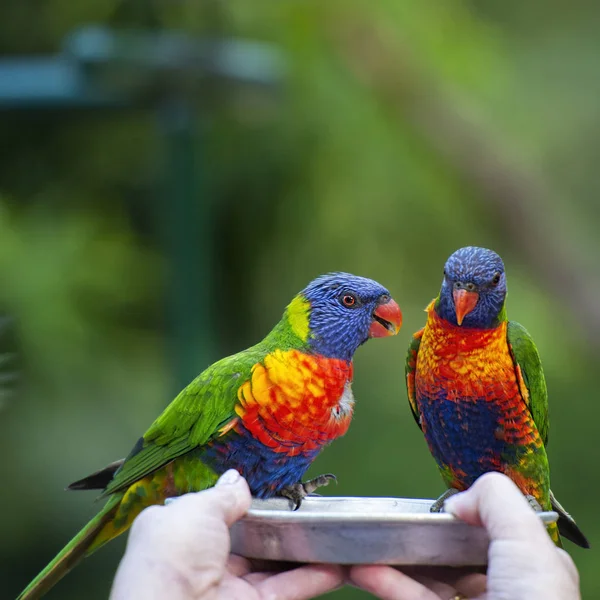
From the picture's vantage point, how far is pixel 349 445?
486 centimetres

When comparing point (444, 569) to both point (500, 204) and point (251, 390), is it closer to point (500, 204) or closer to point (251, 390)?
point (251, 390)

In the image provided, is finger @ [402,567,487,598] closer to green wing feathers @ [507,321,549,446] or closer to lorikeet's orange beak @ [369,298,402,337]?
green wing feathers @ [507,321,549,446]

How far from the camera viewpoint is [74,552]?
1.61 meters

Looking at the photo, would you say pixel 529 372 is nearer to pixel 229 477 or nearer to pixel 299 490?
pixel 299 490

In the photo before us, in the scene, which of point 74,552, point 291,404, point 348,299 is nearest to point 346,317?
→ point 348,299

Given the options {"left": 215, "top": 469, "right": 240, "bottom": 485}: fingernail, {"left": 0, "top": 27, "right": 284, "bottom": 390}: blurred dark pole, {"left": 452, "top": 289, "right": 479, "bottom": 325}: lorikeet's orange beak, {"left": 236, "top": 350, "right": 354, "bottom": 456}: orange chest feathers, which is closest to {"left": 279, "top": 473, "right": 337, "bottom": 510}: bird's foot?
{"left": 236, "top": 350, "right": 354, "bottom": 456}: orange chest feathers

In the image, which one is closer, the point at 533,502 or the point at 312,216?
the point at 533,502

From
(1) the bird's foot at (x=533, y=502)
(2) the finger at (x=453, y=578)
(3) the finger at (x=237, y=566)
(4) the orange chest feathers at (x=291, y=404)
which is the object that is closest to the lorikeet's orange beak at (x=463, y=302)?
(4) the orange chest feathers at (x=291, y=404)

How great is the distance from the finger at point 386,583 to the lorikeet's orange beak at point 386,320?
43 cm

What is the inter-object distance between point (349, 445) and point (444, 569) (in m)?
3.28

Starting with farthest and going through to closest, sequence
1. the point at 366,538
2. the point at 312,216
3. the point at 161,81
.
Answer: the point at 312,216, the point at 161,81, the point at 366,538

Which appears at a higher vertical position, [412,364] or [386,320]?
[386,320]

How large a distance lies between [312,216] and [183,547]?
3.76m

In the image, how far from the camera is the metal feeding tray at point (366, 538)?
121 centimetres
